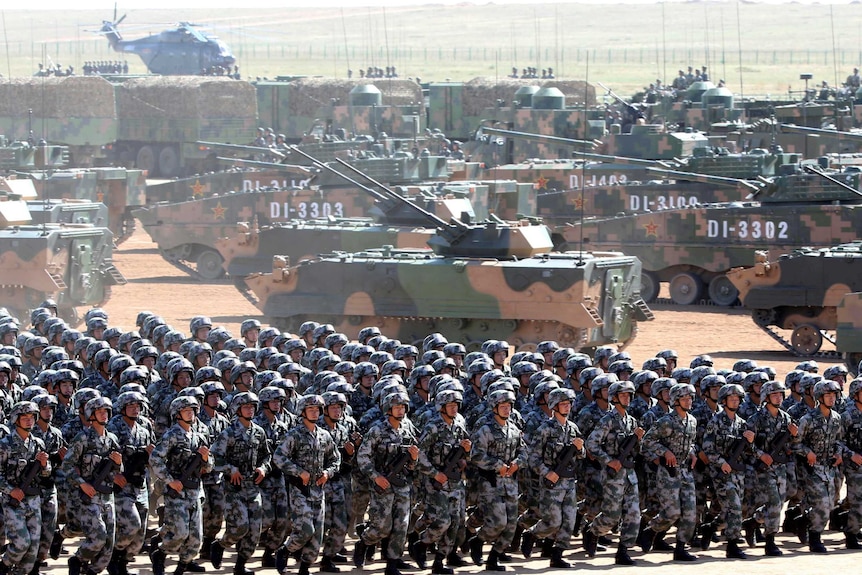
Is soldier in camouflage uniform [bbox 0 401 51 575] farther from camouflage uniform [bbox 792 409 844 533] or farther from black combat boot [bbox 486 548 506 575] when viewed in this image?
camouflage uniform [bbox 792 409 844 533]

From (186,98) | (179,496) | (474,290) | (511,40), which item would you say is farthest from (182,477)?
(511,40)

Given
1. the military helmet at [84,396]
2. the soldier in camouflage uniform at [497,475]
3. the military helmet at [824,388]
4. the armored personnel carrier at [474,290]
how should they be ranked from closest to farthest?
the military helmet at [84,396]
the soldier in camouflage uniform at [497,475]
the military helmet at [824,388]
the armored personnel carrier at [474,290]

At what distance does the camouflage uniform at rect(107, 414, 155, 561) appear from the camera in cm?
1376

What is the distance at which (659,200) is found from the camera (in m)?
34.4

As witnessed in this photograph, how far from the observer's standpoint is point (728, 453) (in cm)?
1532

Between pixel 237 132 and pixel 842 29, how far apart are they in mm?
86490

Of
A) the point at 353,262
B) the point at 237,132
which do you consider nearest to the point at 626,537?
the point at 353,262

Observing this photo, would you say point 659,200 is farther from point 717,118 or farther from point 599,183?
point 717,118

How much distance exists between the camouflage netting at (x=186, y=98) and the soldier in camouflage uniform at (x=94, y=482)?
45.6 metres

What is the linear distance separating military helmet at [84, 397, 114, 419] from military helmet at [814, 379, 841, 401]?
6.05 m

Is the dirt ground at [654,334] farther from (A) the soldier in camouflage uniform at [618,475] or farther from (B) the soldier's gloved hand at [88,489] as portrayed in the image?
(B) the soldier's gloved hand at [88,489]

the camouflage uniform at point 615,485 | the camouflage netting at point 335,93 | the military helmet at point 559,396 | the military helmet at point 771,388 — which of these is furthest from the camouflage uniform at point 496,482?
the camouflage netting at point 335,93

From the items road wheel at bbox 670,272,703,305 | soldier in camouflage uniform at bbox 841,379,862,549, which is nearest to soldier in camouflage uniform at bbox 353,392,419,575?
soldier in camouflage uniform at bbox 841,379,862,549

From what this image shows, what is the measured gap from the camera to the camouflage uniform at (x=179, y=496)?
45.0ft
